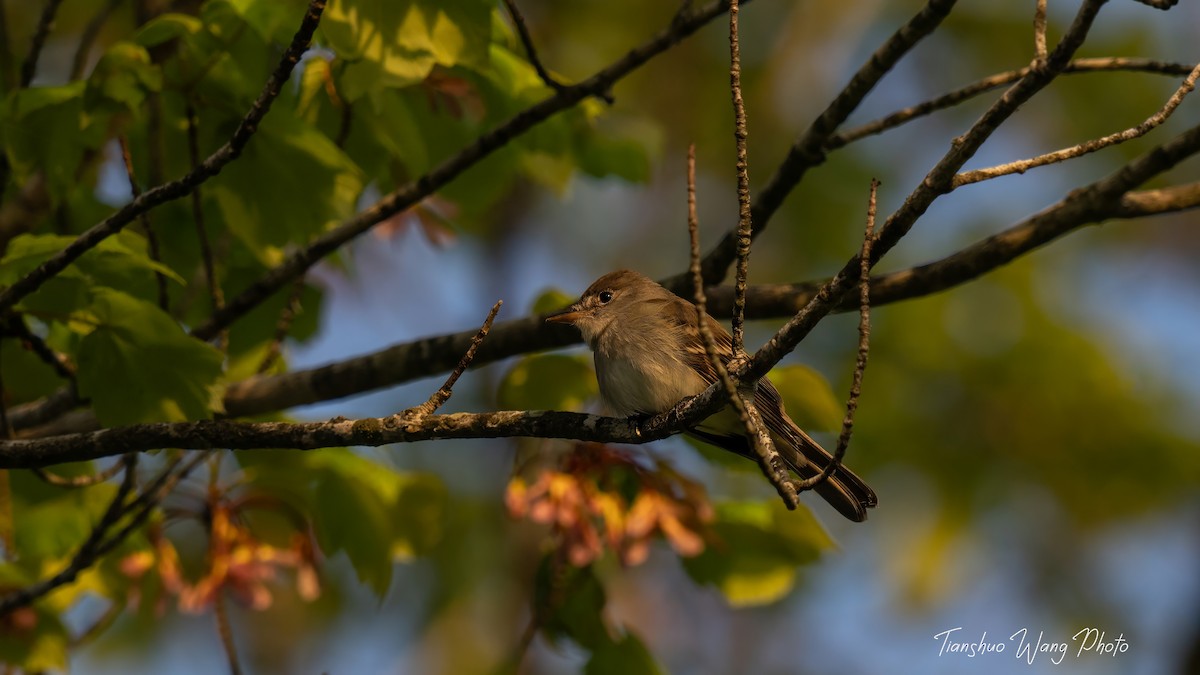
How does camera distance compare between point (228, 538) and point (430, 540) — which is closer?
point (228, 538)

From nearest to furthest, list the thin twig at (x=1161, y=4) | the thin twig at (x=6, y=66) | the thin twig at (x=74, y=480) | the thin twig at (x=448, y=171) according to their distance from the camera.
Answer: the thin twig at (x=1161, y=4), the thin twig at (x=74, y=480), the thin twig at (x=448, y=171), the thin twig at (x=6, y=66)

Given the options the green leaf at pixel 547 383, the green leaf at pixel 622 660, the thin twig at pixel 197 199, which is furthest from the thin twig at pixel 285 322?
the green leaf at pixel 622 660

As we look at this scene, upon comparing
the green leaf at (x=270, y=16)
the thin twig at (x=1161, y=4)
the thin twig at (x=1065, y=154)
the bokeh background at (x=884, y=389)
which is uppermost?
the thin twig at (x=1161, y=4)

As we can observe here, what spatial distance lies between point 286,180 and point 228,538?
173cm

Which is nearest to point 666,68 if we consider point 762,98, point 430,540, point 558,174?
point 762,98

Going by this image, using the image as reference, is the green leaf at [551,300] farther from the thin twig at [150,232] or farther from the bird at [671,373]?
the thin twig at [150,232]

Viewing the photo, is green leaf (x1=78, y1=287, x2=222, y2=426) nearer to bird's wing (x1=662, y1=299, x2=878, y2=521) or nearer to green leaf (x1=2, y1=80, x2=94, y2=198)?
green leaf (x1=2, y1=80, x2=94, y2=198)

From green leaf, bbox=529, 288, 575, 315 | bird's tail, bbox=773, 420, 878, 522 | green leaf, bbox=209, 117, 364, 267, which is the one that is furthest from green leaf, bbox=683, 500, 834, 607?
green leaf, bbox=209, 117, 364, 267

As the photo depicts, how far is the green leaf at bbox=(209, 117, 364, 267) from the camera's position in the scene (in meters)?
4.20

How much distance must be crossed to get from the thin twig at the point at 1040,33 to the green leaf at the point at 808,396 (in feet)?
4.77

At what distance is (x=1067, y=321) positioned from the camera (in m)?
9.97

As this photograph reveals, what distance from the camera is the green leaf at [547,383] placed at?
188 inches

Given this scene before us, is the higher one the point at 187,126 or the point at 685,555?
the point at 187,126

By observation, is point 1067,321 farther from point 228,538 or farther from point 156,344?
point 156,344
